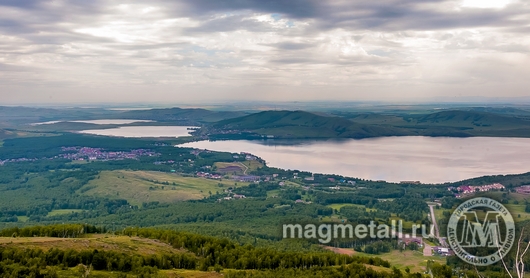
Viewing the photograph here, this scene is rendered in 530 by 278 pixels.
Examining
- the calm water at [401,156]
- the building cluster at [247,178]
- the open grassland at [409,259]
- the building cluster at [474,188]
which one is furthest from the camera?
the calm water at [401,156]

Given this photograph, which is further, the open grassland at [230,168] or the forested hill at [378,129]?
the forested hill at [378,129]

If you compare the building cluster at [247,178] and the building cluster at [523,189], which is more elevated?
the building cluster at [523,189]

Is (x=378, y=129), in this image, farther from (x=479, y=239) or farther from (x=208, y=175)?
(x=479, y=239)

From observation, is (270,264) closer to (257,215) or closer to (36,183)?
(257,215)

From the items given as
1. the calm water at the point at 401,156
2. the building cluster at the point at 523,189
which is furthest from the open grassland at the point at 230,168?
the building cluster at the point at 523,189

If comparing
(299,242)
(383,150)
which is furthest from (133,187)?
(383,150)

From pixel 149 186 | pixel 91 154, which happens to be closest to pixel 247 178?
pixel 149 186

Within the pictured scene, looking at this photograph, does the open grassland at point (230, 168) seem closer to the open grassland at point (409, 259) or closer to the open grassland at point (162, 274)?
the open grassland at point (409, 259)

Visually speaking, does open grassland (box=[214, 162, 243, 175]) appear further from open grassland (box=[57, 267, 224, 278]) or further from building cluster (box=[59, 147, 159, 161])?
open grassland (box=[57, 267, 224, 278])
